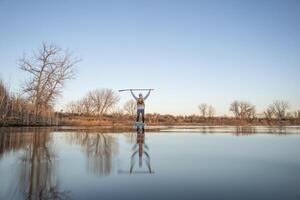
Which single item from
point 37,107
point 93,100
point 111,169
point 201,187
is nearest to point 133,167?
point 111,169

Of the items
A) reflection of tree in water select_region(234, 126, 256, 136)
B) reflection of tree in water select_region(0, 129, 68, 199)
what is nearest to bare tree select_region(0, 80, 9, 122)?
reflection of tree in water select_region(234, 126, 256, 136)

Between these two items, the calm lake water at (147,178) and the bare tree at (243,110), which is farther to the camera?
the bare tree at (243,110)

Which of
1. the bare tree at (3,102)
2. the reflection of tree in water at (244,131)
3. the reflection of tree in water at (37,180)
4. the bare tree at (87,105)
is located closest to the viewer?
the reflection of tree in water at (37,180)

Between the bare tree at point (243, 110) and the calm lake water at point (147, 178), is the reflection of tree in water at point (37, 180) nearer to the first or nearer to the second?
the calm lake water at point (147, 178)

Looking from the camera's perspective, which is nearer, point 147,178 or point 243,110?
point 147,178

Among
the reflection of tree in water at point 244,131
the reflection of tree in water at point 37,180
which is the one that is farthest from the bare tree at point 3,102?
the reflection of tree in water at point 37,180

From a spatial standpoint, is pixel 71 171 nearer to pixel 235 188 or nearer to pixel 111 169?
pixel 111 169

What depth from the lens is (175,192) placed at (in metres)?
A: 3.48

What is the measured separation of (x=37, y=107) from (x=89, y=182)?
86.2 ft

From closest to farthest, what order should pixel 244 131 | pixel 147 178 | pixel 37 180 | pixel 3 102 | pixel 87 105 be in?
pixel 37 180
pixel 147 178
pixel 244 131
pixel 3 102
pixel 87 105

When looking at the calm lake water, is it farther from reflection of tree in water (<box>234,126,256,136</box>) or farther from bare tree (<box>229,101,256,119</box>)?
bare tree (<box>229,101,256,119</box>)

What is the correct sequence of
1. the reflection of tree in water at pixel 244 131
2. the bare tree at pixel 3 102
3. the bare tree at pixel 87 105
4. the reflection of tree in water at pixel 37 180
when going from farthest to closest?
the bare tree at pixel 87 105 < the bare tree at pixel 3 102 < the reflection of tree in water at pixel 244 131 < the reflection of tree in water at pixel 37 180

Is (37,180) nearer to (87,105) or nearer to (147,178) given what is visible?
(147,178)

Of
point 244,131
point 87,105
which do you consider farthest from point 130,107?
point 244,131
